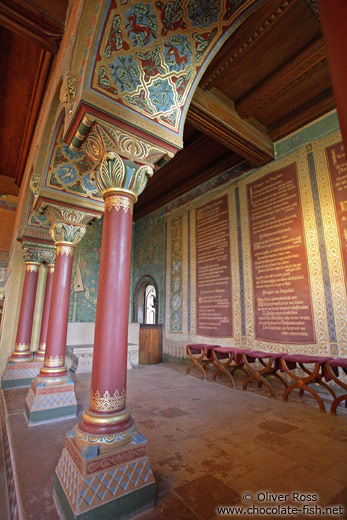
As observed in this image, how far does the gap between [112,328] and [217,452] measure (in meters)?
1.63

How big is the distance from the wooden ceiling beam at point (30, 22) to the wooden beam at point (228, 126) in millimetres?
2235

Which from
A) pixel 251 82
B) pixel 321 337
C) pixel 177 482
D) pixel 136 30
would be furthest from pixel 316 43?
pixel 177 482

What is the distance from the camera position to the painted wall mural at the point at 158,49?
212cm

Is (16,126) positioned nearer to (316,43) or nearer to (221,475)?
(316,43)

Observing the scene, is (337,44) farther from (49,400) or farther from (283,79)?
(283,79)

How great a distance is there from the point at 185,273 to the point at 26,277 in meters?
4.23

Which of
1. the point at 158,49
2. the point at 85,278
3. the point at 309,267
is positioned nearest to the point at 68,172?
the point at 158,49

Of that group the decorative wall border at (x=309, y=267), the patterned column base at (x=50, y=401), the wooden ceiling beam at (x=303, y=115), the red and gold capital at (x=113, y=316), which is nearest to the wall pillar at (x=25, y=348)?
the patterned column base at (x=50, y=401)


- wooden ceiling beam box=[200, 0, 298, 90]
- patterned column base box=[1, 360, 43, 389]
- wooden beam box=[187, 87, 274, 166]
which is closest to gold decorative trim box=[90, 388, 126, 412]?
patterned column base box=[1, 360, 43, 389]

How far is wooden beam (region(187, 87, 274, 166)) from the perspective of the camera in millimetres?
4703

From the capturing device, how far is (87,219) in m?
4.08

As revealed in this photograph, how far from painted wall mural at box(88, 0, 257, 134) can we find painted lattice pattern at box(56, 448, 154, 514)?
9.41ft

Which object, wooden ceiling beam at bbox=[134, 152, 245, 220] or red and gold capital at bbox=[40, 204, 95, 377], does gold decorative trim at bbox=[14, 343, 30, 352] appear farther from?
wooden ceiling beam at bbox=[134, 152, 245, 220]

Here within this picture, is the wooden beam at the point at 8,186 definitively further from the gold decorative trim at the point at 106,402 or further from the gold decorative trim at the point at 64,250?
the gold decorative trim at the point at 106,402
